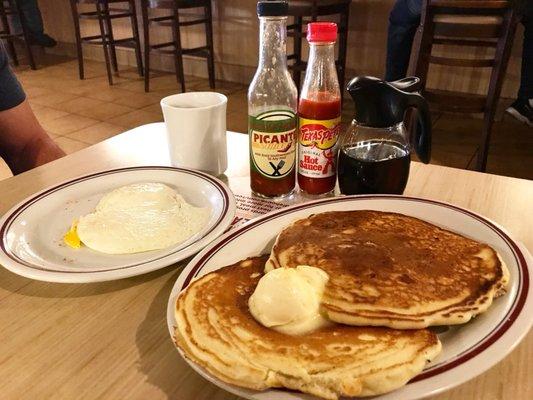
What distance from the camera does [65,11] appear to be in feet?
17.4

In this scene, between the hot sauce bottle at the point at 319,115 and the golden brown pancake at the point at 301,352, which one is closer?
the golden brown pancake at the point at 301,352

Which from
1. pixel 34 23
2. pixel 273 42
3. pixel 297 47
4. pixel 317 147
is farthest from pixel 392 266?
pixel 34 23

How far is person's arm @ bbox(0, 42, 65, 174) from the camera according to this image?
1392mm

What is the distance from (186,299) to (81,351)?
0.50 feet

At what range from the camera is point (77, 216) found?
0.85 metres

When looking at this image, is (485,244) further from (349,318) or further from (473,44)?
(473,44)

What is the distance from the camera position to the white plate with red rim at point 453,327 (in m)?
0.46

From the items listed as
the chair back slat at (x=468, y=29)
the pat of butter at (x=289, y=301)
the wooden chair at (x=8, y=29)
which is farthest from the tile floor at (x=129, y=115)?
the pat of butter at (x=289, y=301)

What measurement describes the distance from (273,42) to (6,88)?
0.94m

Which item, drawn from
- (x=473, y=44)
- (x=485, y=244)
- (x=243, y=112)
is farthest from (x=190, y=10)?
(x=485, y=244)

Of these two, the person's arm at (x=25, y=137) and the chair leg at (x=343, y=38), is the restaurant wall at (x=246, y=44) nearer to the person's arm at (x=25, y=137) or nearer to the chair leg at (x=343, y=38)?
the chair leg at (x=343, y=38)

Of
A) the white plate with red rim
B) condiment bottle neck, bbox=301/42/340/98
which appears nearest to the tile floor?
condiment bottle neck, bbox=301/42/340/98

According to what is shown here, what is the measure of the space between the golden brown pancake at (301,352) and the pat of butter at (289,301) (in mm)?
11

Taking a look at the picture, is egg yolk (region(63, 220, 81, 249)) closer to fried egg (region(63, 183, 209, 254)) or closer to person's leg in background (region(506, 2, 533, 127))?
fried egg (region(63, 183, 209, 254))
